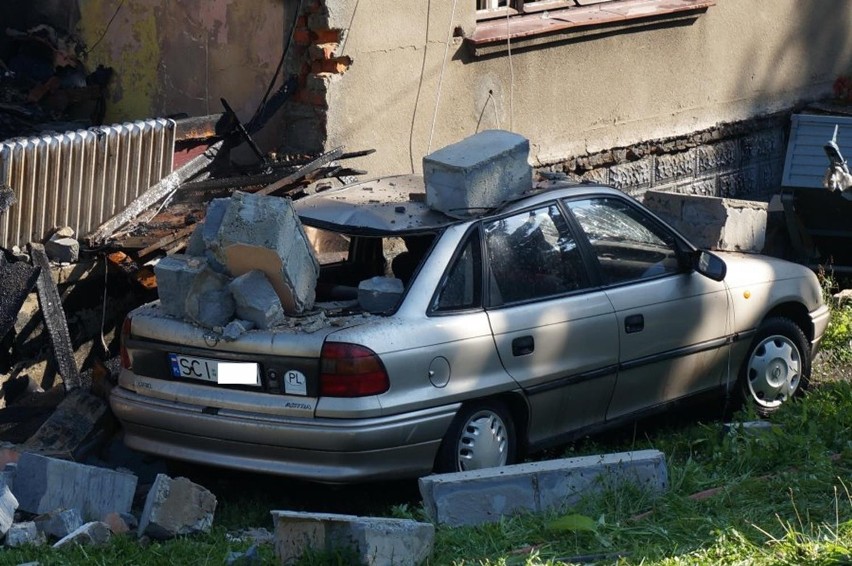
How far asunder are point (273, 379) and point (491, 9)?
5.63 metres

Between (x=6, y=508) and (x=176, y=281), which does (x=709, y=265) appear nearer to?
(x=176, y=281)

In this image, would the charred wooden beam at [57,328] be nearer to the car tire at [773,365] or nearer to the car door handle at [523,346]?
the car door handle at [523,346]

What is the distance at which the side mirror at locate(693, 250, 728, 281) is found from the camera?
7.15 metres

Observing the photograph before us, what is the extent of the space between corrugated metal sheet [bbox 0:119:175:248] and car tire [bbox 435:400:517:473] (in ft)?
10.6

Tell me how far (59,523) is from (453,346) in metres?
1.86

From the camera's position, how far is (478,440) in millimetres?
6160

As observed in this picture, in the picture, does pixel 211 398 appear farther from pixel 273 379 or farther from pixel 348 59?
pixel 348 59

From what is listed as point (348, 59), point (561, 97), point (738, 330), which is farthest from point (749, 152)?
point (738, 330)

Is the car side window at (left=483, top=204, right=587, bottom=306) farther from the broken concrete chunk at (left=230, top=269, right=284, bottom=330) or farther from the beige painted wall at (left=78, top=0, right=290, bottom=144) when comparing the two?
the beige painted wall at (left=78, top=0, right=290, bottom=144)

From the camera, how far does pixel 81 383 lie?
7.62 meters

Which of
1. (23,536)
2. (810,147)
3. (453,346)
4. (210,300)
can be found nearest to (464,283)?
(453,346)

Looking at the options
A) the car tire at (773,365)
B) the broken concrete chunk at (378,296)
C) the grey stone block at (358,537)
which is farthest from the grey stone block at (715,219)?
the grey stone block at (358,537)

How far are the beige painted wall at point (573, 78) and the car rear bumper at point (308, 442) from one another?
3686mm

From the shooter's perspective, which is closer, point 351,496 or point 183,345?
point 183,345
